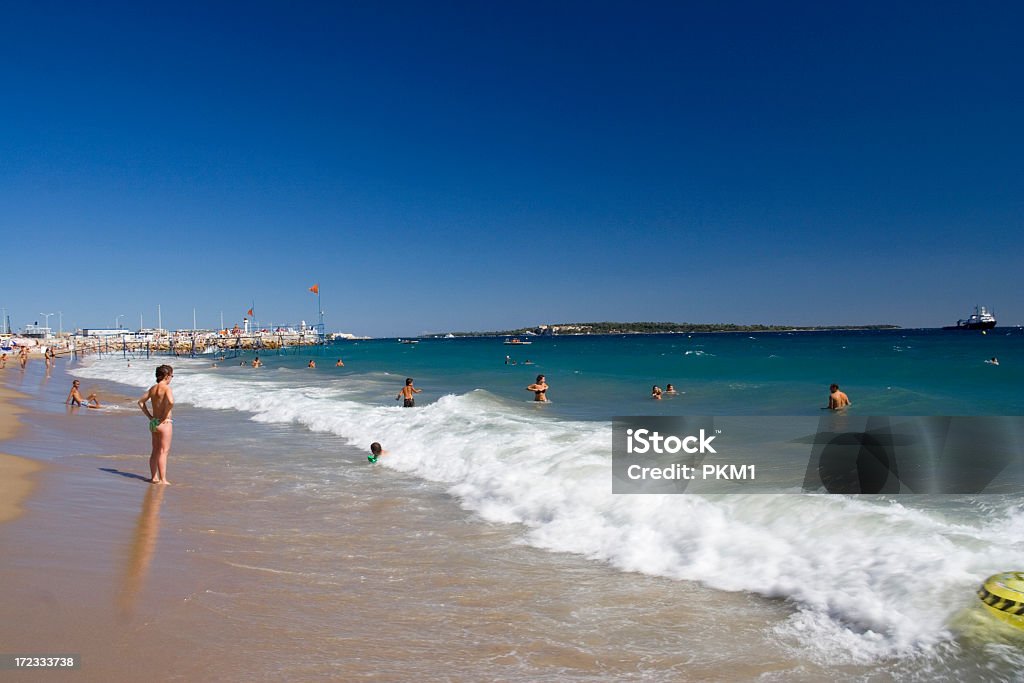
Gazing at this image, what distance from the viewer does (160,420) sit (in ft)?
28.3

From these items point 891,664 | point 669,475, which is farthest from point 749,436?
point 891,664

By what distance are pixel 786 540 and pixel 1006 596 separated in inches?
73.9

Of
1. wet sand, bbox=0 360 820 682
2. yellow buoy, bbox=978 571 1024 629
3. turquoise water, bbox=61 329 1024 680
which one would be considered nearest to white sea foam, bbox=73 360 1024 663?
turquoise water, bbox=61 329 1024 680

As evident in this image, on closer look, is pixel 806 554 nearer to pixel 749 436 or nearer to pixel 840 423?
pixel 749 436

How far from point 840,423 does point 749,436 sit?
5.15 m

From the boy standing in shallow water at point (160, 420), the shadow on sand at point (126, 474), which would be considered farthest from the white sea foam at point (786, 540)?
the shadow on sand at point (126, 474)

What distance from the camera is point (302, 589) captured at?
16.6ft

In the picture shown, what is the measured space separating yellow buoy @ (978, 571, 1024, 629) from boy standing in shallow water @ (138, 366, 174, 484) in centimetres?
885

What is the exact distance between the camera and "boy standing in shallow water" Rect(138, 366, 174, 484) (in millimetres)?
8547

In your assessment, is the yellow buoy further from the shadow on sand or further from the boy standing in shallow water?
the shadow on sand

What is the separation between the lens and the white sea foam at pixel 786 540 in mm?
4539

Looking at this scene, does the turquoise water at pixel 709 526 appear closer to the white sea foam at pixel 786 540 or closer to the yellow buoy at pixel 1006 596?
the white sea foam at pixel 786 540

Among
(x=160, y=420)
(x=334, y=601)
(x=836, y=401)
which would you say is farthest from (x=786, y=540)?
(x=836, y=401)

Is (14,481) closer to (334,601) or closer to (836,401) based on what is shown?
(334,601)
